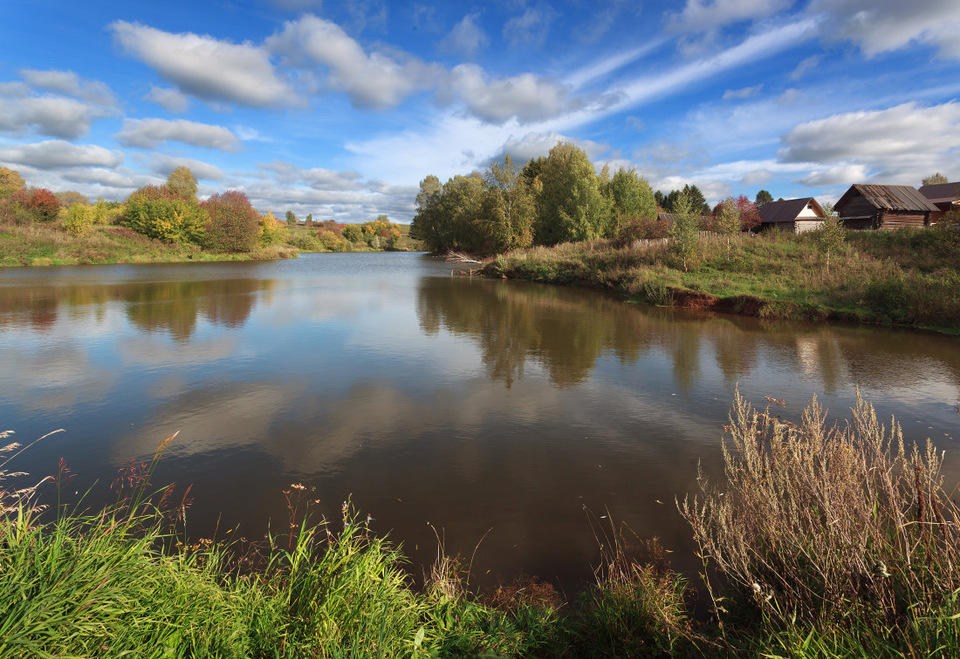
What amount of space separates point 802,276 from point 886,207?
19.0 meters

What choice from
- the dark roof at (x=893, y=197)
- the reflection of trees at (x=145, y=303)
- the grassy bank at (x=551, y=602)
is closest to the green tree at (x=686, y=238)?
the dark roof at (x=893, y=197)

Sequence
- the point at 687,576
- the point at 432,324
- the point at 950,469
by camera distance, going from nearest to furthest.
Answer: the point at 687,576 < the point at 950,469 < the point at 432,324

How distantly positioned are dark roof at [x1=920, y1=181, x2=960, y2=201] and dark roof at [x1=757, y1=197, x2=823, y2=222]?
808 centimetres

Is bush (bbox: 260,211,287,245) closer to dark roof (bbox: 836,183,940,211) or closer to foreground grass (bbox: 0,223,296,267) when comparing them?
foreground grass (bbox: 0,223,296,267)

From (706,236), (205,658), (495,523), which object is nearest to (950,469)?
(495,523)

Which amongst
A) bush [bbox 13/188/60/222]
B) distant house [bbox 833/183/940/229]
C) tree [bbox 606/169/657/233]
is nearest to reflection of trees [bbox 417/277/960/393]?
distant house [bbox 833/183/940/229]

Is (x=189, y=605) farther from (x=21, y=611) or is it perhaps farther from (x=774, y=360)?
(x=774, y=360)

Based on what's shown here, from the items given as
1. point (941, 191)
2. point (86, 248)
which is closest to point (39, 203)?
point (86, 248)

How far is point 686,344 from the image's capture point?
1310cm

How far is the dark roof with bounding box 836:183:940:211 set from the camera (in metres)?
31.5

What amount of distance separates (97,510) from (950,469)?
9.60 metres

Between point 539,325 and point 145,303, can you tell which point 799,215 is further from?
point 145,303

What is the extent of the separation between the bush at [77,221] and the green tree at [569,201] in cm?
4656

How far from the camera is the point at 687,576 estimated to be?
396cm
